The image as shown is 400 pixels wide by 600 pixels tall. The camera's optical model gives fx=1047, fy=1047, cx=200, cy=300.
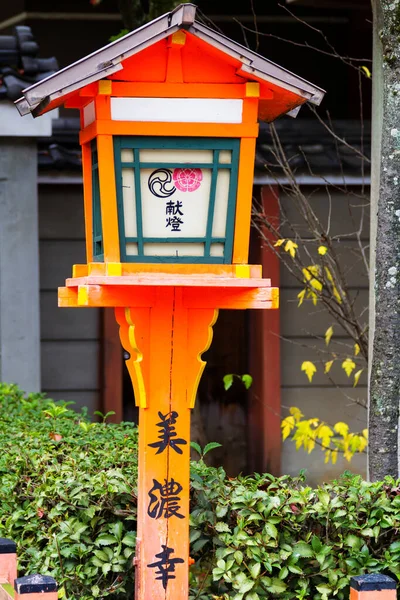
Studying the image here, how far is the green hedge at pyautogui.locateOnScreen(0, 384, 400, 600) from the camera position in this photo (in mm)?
4422

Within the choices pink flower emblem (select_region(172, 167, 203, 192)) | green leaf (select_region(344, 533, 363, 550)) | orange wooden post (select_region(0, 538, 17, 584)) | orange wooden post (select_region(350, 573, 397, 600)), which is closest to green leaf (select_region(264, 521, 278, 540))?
green leaf (select_region(344, 533, 363, 550))

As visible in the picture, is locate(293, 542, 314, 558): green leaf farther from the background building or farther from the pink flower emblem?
the background building

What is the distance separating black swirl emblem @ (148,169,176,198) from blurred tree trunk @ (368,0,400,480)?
140 centimetres

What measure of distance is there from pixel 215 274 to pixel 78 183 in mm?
4876

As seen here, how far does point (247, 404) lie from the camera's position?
32.5 ft

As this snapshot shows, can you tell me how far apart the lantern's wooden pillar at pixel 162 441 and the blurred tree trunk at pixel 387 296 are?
1.17 m

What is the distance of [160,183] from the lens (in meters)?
4.43

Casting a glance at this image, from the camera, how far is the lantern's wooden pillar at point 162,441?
452cm

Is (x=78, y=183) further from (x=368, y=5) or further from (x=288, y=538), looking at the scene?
(x=288, y=538)

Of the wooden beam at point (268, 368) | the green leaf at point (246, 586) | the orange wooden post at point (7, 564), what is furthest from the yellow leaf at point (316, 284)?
the orange wooden post at point (7, 564)

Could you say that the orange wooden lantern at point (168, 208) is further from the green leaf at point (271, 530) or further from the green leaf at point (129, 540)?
the green leaf at point (271, 530)

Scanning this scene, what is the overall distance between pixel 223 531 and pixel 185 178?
60.2 inches

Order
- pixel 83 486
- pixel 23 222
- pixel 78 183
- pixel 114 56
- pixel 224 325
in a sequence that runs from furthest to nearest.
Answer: pixel 224 325 → pixel 78 183 → pixel 23 222 → pixel 83 486 → pixel 114 56

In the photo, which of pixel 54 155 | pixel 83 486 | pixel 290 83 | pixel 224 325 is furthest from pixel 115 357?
pixel 290 83
